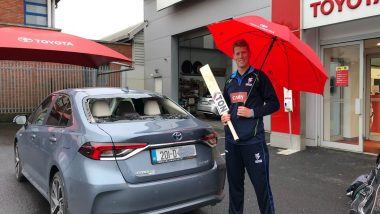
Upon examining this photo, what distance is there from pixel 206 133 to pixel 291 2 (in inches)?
227

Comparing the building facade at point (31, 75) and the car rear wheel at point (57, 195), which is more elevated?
the building facade at point (31, 75)

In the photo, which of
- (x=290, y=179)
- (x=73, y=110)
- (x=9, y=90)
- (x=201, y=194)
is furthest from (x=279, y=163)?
(x=9, y=90)

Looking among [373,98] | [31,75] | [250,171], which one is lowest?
[250,171]

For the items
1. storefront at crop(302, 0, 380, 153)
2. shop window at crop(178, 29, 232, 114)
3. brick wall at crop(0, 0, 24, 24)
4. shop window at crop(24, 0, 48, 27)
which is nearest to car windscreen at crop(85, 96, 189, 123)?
storefront at crop(302, 0, 380, 153)

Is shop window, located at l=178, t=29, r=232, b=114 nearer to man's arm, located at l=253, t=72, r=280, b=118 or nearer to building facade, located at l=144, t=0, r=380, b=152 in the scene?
building facade, located at l=144, t=0, r=380, b=152

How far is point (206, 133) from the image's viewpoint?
3.74m

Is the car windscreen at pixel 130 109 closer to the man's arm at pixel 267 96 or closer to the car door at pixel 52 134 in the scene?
the car door at pixel 52 134

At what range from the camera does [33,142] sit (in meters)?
4.62

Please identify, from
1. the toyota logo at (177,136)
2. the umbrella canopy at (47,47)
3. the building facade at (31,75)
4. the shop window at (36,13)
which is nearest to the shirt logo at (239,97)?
the toyota logo at (177,136)

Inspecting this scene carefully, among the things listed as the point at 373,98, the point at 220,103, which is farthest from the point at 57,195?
the point at 373,98

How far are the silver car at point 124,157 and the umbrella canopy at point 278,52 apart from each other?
94 centimetres

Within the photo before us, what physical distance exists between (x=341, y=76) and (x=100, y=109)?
641 centimetres

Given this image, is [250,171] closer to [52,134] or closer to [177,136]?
[177,136]

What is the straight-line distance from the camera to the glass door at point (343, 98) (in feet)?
26.2
